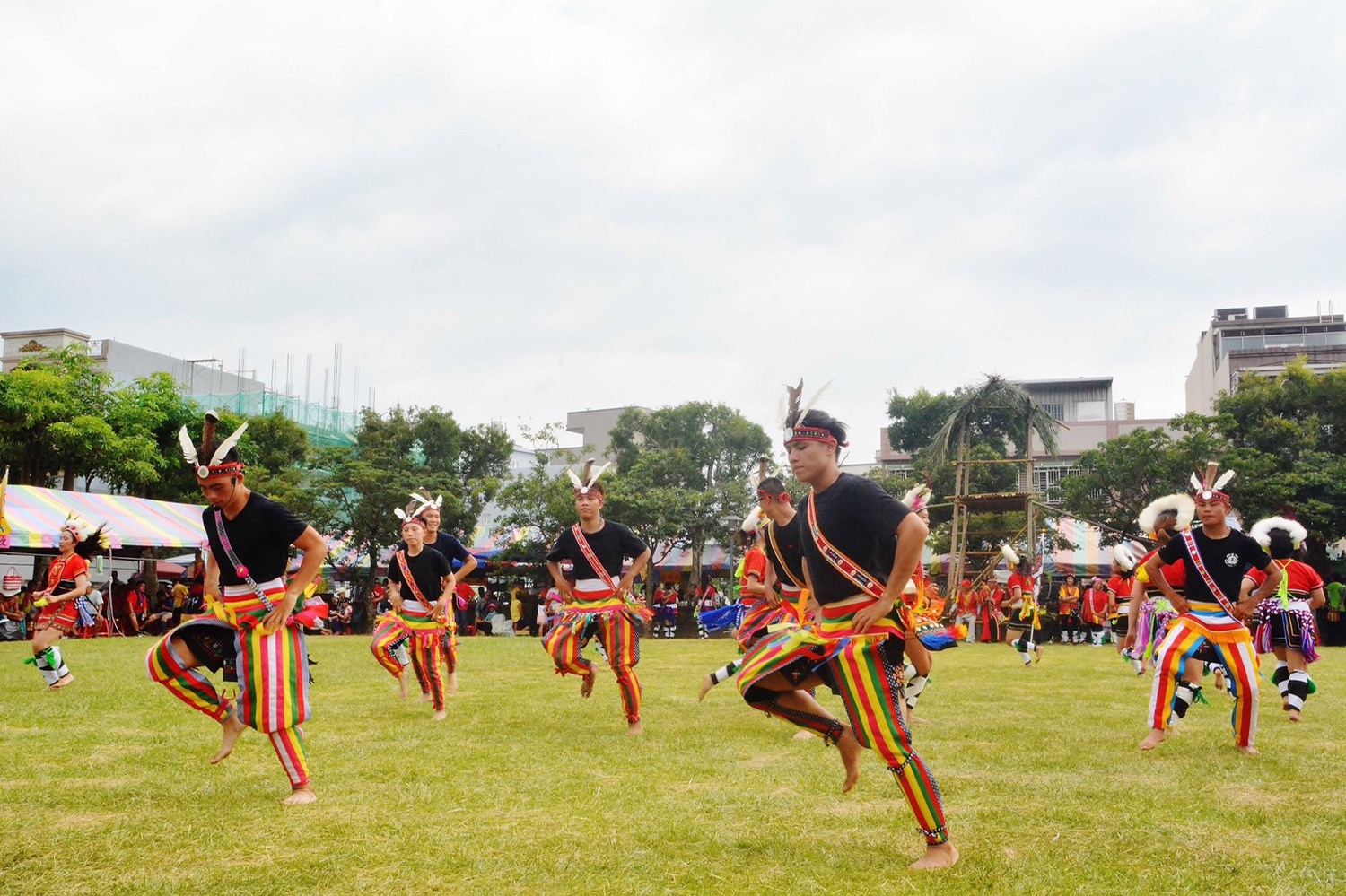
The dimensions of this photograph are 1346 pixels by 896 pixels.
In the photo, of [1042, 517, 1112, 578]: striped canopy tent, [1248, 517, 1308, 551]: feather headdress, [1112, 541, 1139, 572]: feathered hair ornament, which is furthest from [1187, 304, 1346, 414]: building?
[1248, 517, 1308, 551]: feather headdress

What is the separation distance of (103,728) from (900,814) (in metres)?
7.25

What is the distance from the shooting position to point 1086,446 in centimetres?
5838

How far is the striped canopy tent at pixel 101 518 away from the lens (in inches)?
1016

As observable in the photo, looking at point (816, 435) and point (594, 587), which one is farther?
point (594, 587)

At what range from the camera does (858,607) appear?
5.44 meters

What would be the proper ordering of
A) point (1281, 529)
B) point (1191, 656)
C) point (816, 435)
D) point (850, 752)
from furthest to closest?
1. point (1281, 529)
2. point (1191, 656)
3. point (850, 752)
4. point (816, 435)

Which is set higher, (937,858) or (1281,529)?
(1281,529)

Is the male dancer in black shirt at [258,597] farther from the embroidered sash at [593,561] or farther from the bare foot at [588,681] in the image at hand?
the bare foot at [588,681]

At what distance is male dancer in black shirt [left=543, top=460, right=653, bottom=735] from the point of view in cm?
1036

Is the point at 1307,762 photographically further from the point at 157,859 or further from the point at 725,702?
the point at 157,859

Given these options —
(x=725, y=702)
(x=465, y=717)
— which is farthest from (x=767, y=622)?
(x=465, y=717)

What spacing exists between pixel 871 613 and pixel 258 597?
12.3 ft

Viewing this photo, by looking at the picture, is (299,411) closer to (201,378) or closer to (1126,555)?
(201,378)

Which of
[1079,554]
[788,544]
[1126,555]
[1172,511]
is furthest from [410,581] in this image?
[1079,554]
